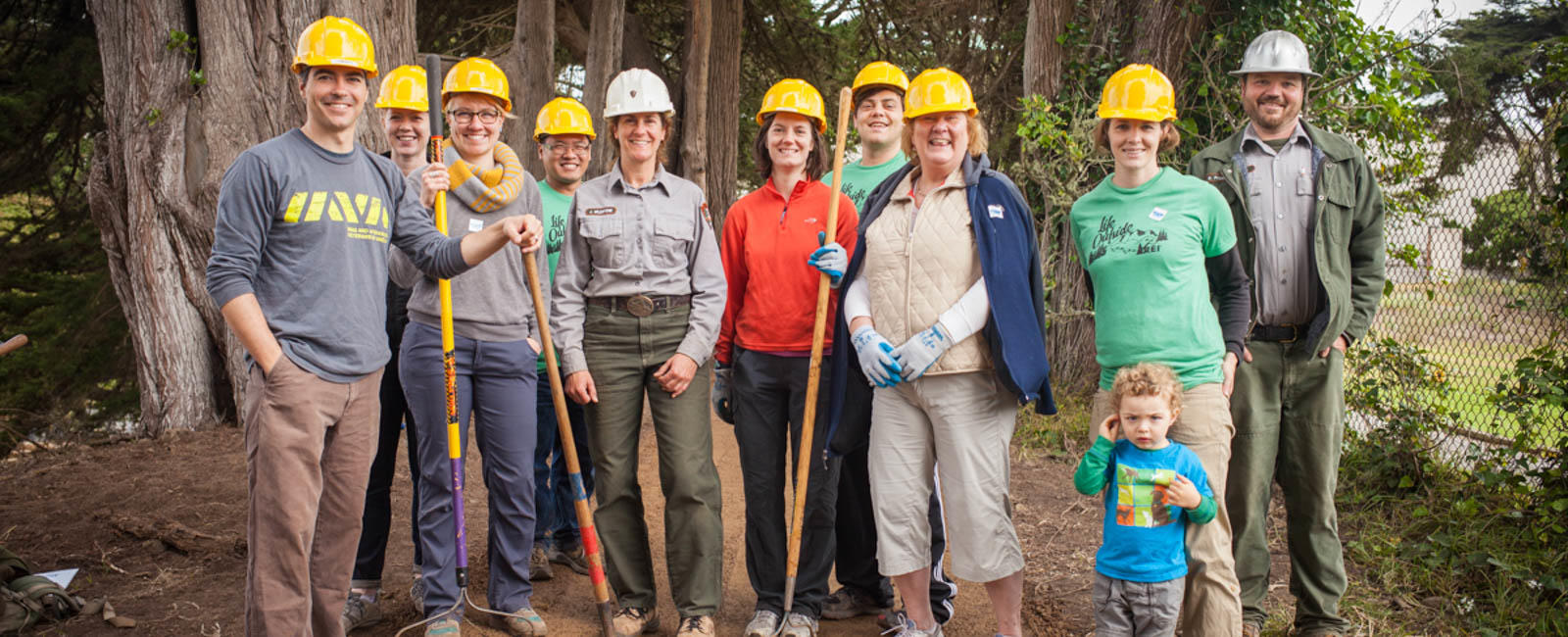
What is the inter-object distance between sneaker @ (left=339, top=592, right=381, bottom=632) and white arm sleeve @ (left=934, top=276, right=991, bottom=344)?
2.45 metres

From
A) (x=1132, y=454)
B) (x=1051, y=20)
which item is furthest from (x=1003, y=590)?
(x=1051, y=20)

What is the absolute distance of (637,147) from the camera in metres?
3.85

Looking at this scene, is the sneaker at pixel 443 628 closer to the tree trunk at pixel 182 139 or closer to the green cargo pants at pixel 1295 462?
the green cargo pants at pixel 1295 462

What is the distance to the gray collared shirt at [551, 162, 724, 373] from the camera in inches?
150

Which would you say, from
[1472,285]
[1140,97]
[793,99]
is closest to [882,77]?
[793,99]

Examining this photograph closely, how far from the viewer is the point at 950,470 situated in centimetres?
342

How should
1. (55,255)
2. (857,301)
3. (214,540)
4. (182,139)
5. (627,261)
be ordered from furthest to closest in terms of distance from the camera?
1. (55,255)
2. (182,139)
3. (214,540)
4. (627,261)
5. (857,301)

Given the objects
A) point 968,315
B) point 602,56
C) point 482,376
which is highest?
point 602,56

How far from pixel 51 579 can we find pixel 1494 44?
17.7 meters

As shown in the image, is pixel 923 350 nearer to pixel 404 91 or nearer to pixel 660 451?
pixel 660 451

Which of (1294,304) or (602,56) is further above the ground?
(602,56)

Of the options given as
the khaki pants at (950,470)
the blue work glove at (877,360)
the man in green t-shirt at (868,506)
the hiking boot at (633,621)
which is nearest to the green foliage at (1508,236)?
the man in green t-shirt at (868,506)

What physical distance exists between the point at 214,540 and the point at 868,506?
333 cm

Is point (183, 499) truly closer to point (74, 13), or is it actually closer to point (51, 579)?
point (51, 579)
